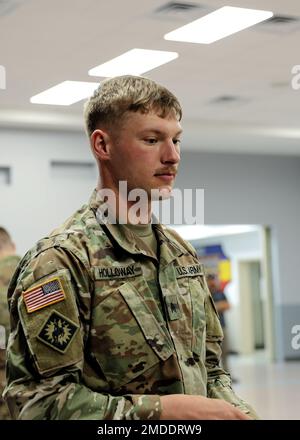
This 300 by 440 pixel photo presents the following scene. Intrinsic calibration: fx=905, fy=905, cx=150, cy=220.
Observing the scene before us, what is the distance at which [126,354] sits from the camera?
2.02 meters

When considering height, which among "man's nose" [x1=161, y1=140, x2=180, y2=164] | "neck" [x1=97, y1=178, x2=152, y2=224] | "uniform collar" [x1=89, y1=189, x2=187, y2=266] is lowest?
"uniform collar" [x1=89, y1=189, x2=187, y2=266]

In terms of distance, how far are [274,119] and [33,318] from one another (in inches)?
500

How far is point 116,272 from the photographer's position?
2.06 m

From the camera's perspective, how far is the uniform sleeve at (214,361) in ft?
7.29

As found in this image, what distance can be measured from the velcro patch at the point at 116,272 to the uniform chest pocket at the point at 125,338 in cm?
3

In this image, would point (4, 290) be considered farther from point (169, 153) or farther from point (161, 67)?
point (161, 67)

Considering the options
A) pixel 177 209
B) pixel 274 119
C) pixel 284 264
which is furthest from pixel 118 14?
pixel 284 264

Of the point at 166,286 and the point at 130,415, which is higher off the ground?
the point at 166,286

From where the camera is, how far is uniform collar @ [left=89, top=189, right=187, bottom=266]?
6.98 ft

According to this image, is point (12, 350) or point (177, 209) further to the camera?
point (177, 209)

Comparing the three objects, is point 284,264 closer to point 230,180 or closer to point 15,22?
point 230,180

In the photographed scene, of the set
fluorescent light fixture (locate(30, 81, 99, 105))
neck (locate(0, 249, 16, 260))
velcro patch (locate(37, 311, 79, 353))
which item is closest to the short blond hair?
velcro patch (locate(37, 311, 79, 353))

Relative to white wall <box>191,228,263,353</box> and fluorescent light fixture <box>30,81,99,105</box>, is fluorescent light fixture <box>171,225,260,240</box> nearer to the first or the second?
white wall <box>191,228,263,353</box>
